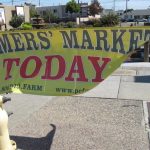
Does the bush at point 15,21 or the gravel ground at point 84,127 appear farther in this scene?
the bush at point 15,21

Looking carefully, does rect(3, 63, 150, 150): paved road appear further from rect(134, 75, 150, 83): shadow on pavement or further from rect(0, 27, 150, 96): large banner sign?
rect(0, 27, 150, 96): large banner sign

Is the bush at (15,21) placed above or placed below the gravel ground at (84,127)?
below

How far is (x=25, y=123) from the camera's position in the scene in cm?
681

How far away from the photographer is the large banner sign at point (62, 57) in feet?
17.4

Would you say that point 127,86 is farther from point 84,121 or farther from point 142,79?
point 84,121

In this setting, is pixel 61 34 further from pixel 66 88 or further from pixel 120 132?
pixel 120 132

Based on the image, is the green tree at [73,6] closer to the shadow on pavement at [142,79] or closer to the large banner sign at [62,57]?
the shadow on pavement at [142,79]

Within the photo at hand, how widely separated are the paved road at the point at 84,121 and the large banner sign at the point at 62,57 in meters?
0.79

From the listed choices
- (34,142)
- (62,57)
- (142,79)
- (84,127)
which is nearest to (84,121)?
(84,127)

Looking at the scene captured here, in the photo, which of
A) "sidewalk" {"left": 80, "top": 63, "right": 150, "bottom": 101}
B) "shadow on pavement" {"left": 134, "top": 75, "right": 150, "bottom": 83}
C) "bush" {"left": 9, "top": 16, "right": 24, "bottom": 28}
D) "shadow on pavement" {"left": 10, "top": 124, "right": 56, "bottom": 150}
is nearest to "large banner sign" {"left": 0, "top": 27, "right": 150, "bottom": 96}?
"shadow on pavement" {"left": 10, "top": 124, "right": 56, "bottom": 150}

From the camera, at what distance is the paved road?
579 centimetres

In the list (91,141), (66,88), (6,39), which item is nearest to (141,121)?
(91,141)

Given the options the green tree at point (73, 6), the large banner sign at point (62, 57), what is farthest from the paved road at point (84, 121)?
the green tree at point (73, 6)

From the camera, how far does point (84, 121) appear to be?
683 cm
